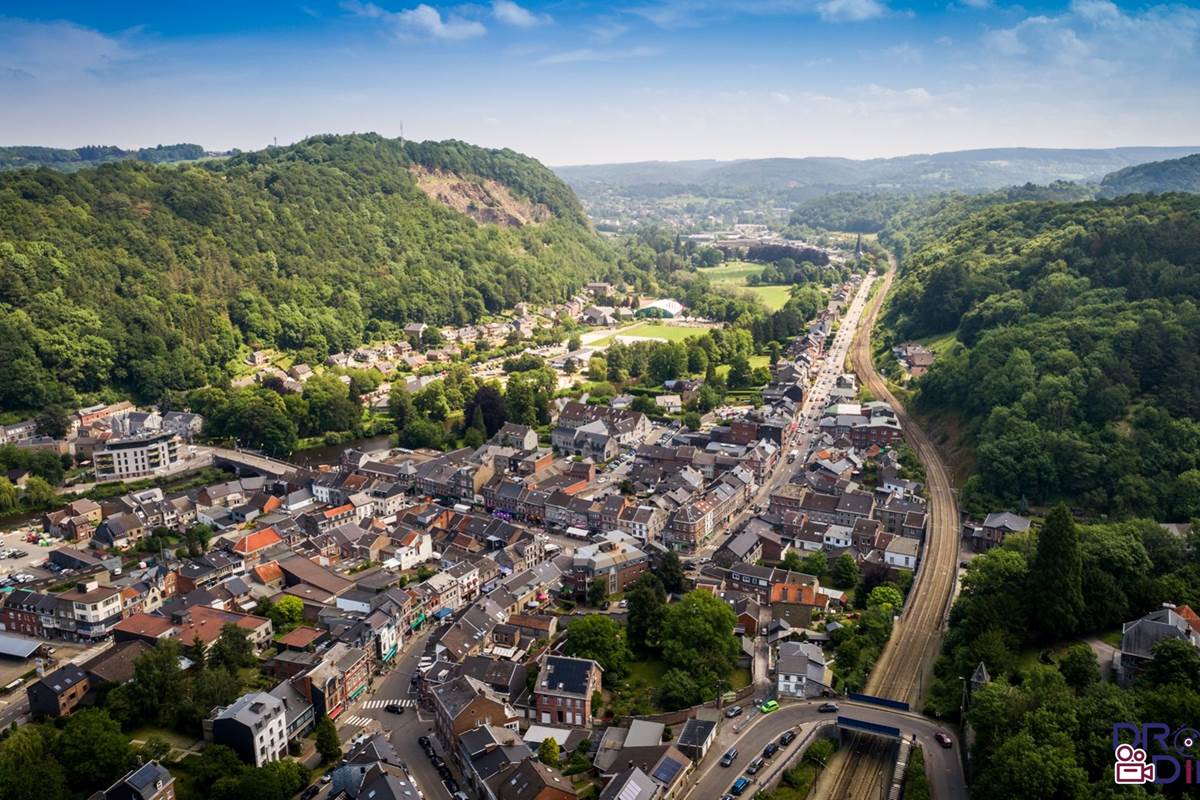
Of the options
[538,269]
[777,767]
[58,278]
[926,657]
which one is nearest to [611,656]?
[777,767]

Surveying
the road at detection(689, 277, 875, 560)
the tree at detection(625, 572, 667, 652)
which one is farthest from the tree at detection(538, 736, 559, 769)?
the road at detection(689, 277, 875, 560)

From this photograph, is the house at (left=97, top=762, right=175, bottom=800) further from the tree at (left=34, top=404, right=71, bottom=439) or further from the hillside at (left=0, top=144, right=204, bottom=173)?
the hillside at (left=0, top=144, right=204, bottom=173)

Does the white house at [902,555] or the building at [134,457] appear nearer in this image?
the white house at [902,555]

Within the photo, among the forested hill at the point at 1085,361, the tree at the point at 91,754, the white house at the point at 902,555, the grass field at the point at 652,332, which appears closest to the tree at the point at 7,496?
the tree at the point at 91,754

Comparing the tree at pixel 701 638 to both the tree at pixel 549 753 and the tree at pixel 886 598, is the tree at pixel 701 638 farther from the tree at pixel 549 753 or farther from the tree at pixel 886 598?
the tree at pixel 886 598

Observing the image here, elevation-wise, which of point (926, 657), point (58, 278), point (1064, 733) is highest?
point (58, 278)

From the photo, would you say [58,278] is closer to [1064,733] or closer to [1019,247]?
[1064,733]
